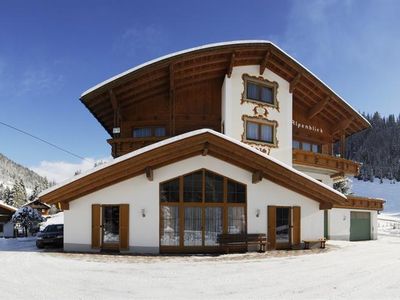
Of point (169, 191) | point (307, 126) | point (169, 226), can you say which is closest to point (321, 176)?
point (307, 126)

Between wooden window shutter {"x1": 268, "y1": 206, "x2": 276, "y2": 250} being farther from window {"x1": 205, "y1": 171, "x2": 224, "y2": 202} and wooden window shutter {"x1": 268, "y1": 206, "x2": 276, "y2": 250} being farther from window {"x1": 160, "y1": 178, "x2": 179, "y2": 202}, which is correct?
window {"x1": 160, "y1": 178, "x2": 179, "y2": 202}

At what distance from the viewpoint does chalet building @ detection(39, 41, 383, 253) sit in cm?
1691

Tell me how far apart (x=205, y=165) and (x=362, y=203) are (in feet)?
45.7

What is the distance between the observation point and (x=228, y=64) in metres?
22.5

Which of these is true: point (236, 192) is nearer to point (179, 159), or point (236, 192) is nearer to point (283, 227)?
point (283, 227)

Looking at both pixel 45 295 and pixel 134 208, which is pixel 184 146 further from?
pixel 45 295

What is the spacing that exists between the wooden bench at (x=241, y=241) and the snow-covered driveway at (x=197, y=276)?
80 centimetres

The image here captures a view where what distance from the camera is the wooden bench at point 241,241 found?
16859mm

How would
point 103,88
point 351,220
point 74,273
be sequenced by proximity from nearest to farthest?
point 74,273 < point 103,88 < point 351,220

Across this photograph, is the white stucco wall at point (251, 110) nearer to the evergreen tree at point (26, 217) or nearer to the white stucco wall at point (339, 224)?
the white stucco wall at point (339, 224)

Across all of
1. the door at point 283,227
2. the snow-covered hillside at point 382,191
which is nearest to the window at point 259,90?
the door at point 283,227

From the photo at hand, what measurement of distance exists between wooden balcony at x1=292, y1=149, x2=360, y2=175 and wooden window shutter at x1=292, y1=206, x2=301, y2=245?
18.5 ft

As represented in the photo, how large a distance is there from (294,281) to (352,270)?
294 centimetres

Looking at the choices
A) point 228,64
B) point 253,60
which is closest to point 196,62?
point 228,64
